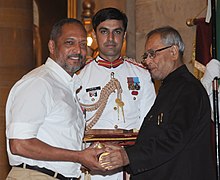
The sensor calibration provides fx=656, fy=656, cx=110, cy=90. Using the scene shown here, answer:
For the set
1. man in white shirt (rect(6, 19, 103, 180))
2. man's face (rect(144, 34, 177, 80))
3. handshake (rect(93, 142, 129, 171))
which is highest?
man's face (rect(144, 34, 177, 80))

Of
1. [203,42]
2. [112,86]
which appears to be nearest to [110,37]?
[112,86]

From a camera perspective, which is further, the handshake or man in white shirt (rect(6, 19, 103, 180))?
the handshake

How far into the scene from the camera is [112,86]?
4.61 metres

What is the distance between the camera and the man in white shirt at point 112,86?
14.9 ft

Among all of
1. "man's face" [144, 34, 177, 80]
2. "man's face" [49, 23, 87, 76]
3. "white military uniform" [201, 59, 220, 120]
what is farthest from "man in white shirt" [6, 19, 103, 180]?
"white military uniform" [201, 59, 220, 120]

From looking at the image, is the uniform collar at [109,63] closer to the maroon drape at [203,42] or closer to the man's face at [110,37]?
the man's face at [110,37]

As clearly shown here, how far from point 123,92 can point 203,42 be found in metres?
0.94

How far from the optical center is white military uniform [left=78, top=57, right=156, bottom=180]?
4.54 meters

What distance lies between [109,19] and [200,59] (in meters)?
0.96

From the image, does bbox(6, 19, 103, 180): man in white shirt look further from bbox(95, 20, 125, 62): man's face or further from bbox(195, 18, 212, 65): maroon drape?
bbox(195, 18, 212, 65): maroon drape

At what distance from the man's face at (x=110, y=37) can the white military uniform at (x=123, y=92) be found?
4.6 inches

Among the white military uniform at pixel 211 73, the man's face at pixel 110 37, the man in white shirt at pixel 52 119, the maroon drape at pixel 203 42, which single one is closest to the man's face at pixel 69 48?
the man in white shirt at pixel 52 119

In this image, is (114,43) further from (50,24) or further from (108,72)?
(50,24)

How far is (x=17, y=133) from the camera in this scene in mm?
3301
